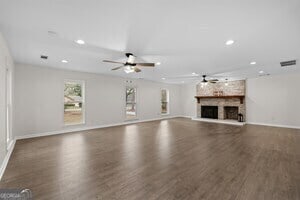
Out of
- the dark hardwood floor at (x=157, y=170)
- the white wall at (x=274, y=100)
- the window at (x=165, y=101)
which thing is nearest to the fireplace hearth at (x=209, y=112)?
the white wall at (x=274, y=100)

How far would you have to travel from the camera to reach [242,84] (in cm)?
853

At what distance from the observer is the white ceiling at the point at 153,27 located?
6.59 ft

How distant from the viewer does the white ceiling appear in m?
2.01

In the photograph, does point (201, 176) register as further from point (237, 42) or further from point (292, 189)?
point (237, 42)

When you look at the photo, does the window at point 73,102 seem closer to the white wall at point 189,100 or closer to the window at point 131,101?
the window at point 131,101

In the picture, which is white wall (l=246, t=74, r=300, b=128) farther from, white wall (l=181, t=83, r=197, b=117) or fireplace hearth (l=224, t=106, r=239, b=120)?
white wall (l=181, t=83, r=197, b=117)

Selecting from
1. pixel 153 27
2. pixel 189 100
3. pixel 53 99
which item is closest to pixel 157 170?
pixel 153 27

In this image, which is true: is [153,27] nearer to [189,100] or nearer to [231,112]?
[231,112]

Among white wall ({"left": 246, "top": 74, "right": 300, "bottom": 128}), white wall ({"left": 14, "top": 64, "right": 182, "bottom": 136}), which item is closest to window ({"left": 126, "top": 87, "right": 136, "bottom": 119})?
white wall ({"left": 14, "top": 64, "right": 182, "bottom": 136})

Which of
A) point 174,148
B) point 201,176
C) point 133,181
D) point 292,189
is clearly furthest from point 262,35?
point 133,181

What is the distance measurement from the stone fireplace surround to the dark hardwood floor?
4.49m

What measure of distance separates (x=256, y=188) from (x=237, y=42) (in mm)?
2803

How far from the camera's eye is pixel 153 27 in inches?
102

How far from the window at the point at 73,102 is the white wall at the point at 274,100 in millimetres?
8900
